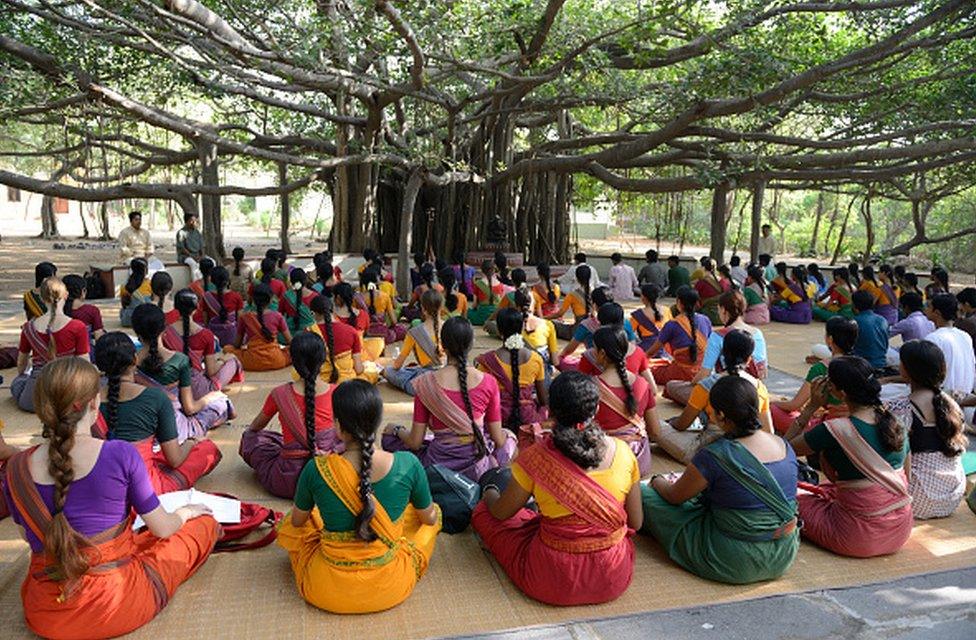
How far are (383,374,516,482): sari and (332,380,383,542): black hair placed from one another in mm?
918

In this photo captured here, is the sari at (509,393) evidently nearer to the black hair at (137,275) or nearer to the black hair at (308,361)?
the black hair at (308,361)

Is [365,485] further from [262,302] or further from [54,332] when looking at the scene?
[262,302]

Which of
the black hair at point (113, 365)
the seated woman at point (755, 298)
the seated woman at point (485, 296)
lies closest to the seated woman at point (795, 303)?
the seated woman at point (755, 298)

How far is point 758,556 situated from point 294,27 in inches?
282

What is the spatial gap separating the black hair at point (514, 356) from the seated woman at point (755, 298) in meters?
5.47

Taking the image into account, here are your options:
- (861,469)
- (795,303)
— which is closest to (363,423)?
(861,469)

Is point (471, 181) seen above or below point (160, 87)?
below

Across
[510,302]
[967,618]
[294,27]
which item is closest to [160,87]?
[294,27]

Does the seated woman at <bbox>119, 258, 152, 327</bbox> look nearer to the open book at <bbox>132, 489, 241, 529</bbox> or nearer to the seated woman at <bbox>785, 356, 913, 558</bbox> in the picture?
the open book at <bbox>132, 489, 241, 529</bbox>

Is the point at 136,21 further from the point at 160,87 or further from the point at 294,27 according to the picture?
the point at 160,87

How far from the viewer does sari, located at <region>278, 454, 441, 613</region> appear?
2.60 m

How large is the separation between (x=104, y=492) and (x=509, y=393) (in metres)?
2.25

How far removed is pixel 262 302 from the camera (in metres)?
6.21

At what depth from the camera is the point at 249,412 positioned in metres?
5.37
